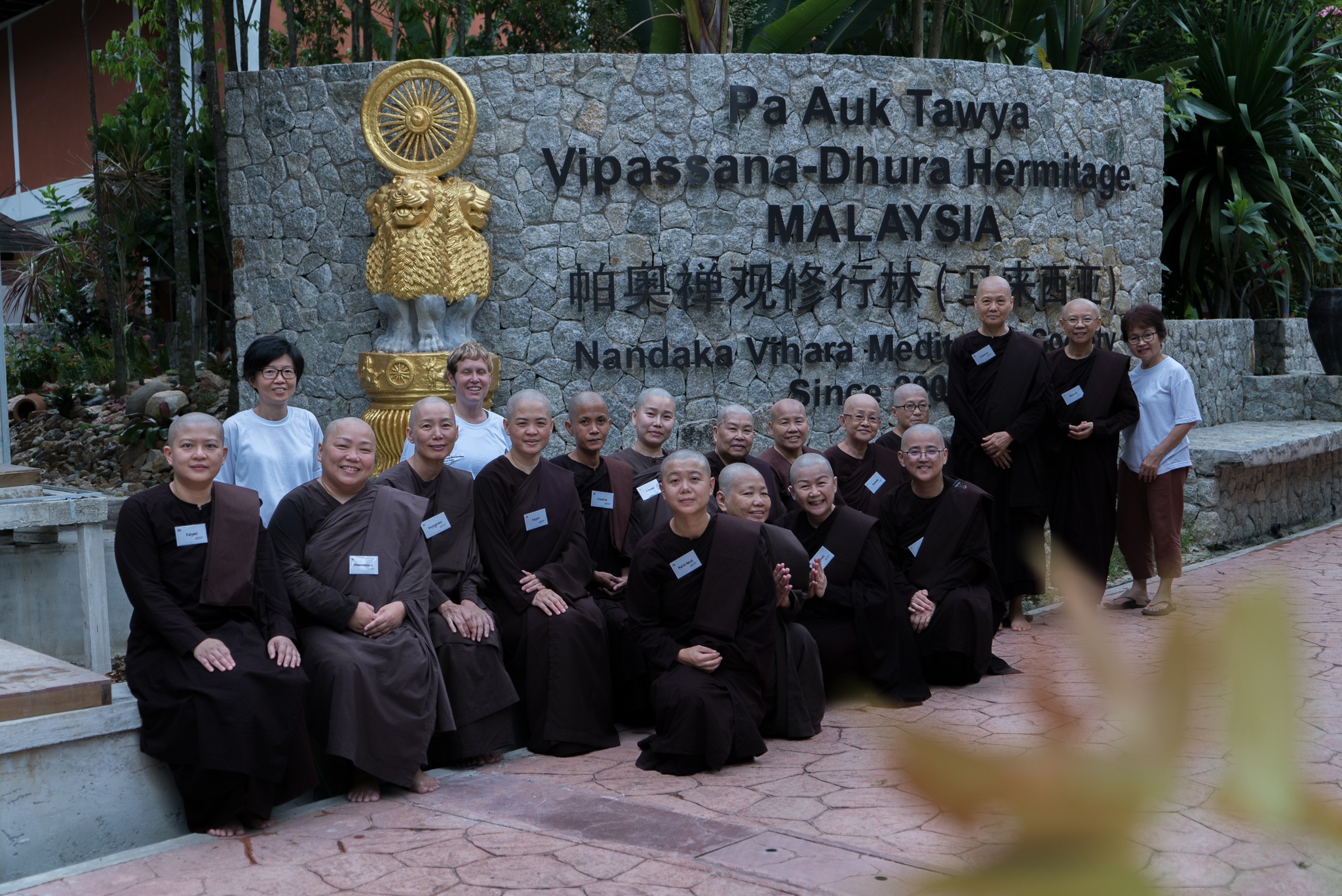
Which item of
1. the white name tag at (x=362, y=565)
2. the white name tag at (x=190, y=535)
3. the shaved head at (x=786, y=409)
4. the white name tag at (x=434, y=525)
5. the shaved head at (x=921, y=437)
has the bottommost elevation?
the white name tag at (x=362, y=565)

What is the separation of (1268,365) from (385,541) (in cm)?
935

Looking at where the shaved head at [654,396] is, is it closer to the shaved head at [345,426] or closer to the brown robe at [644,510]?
the brown robe at [644,510]

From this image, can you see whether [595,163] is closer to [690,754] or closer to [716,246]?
[716,246]

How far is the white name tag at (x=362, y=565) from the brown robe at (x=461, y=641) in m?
0.32

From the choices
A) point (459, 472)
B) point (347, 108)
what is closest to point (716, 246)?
point (347, 108)

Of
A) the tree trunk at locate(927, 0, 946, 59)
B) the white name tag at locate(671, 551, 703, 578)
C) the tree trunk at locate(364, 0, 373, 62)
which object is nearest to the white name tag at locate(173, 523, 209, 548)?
the white name tag at locate(671, 551, 703, 578)

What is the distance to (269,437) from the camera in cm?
511

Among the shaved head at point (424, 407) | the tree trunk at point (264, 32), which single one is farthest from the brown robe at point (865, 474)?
the tree trunk at point (264, 32)

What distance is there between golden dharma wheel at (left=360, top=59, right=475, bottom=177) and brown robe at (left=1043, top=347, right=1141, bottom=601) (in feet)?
12.8

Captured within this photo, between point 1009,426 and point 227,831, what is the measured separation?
4230 mm

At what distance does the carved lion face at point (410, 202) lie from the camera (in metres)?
7.95

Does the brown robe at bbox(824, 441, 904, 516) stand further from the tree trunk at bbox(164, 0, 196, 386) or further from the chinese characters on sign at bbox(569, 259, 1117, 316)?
the tree trunk at bbox(164, 0, 196, 386)

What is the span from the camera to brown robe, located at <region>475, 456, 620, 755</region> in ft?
16.2

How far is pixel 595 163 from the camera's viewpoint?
8297 mm
